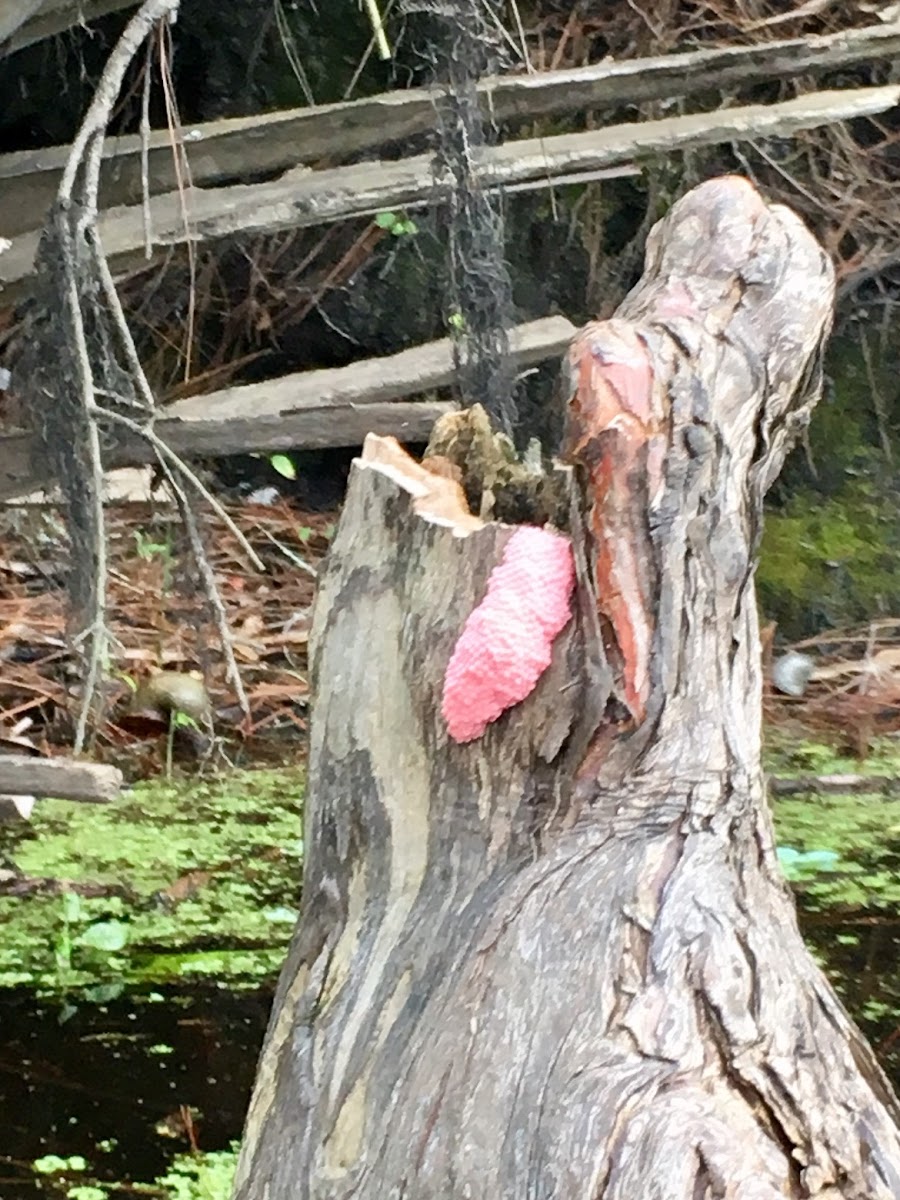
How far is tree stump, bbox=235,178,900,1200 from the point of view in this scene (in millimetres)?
777

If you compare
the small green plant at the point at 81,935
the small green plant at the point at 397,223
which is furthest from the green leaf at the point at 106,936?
the small green plant at the point at 397,223

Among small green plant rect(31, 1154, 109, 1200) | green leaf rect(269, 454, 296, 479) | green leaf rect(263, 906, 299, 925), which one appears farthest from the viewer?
green leaf rect(269, 454, 296, 479)

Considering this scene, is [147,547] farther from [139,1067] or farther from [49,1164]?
[49,1164]

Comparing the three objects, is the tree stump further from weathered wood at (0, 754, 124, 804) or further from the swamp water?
weathered wood at (0, 754, 124, 804)

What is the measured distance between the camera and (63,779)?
167cm

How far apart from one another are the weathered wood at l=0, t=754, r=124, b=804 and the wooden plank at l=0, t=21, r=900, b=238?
873mm

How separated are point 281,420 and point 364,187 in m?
0.34

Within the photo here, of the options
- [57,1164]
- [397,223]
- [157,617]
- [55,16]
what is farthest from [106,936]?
[397,223]

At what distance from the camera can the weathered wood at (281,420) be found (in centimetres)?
196

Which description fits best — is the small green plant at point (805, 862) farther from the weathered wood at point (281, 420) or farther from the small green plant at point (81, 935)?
the small green plant at point (81, 935)

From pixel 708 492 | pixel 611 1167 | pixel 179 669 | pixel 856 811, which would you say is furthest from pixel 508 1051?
pixel 179 669

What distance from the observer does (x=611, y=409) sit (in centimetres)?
83

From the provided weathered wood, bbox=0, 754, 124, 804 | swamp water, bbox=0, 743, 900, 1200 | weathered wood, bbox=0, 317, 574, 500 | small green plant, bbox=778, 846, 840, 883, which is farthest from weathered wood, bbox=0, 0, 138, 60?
small green plant, bbox=778, 846, 840, 883

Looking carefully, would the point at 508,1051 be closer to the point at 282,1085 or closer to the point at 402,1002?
the point at 402,1002
